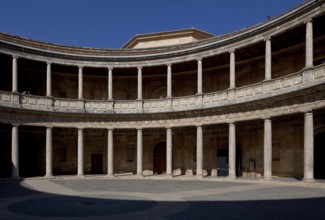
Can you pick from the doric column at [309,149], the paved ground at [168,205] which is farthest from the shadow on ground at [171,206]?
the doric column at [309,149]

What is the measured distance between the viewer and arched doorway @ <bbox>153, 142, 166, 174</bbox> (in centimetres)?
3262

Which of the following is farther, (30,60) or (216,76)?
(216,76)

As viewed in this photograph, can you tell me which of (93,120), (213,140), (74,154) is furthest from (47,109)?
(213,140)

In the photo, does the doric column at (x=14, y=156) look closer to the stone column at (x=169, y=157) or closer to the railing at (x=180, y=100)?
the railing at (x=180, y=100)

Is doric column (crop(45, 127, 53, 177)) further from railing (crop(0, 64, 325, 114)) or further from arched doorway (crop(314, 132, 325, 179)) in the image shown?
arched doorway (crop(314, 132, 325, 179))

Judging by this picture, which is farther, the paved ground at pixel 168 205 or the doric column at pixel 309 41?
the doric column at pixel 309 41

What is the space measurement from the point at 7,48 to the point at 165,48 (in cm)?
1263

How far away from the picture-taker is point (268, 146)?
22688 millimetres

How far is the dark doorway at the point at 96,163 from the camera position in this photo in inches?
1288

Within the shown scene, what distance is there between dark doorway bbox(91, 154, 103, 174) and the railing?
587 cm

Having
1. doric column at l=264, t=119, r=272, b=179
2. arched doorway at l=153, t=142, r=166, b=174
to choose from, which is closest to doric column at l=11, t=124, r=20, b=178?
arched doorway at l=153, t=142, r=166, b=174

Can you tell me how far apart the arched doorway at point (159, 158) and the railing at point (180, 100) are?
5144 millimetres

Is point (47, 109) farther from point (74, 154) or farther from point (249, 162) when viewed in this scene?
point (249, 162)

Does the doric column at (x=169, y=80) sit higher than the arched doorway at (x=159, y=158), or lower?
Result: higher
